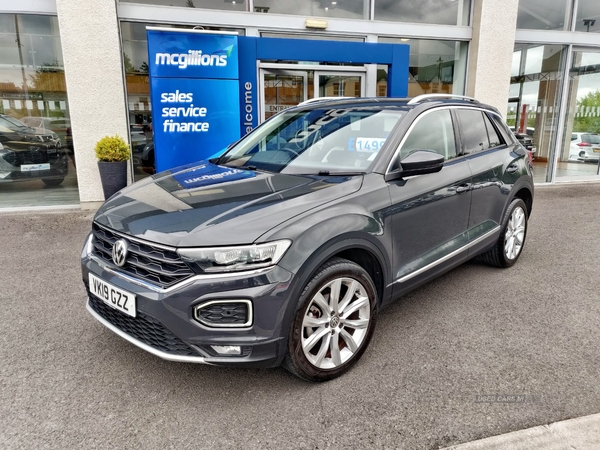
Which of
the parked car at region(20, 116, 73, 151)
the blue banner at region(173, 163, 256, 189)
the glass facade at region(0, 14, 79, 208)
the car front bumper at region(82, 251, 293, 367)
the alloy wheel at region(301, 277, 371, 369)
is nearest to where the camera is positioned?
the car front bumper at region(82, 251, 293, 367)

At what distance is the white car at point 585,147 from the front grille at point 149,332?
11.2 metres

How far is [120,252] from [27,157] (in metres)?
6.75

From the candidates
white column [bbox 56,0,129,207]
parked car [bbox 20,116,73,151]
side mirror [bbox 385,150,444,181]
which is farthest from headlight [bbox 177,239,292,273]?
parked car [bbox 20,116,73,151]

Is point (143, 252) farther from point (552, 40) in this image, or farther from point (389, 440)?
point (552, 40)

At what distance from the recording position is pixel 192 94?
7.39m

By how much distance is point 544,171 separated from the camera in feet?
35.1

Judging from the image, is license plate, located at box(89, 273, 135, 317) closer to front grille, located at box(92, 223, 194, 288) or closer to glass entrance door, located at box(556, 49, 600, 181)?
front grille, located at box(92, 223, 194, 288)

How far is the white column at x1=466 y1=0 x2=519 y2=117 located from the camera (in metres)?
9.13

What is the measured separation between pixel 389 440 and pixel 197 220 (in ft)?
4.83

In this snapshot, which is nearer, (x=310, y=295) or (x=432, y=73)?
(x=310, y=295)

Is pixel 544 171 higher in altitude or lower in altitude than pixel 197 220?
lower

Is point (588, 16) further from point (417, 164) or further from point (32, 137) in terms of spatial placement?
point (32, 137)

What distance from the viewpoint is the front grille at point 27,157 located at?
7926 mm

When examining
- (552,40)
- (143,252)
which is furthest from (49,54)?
(552,40)
